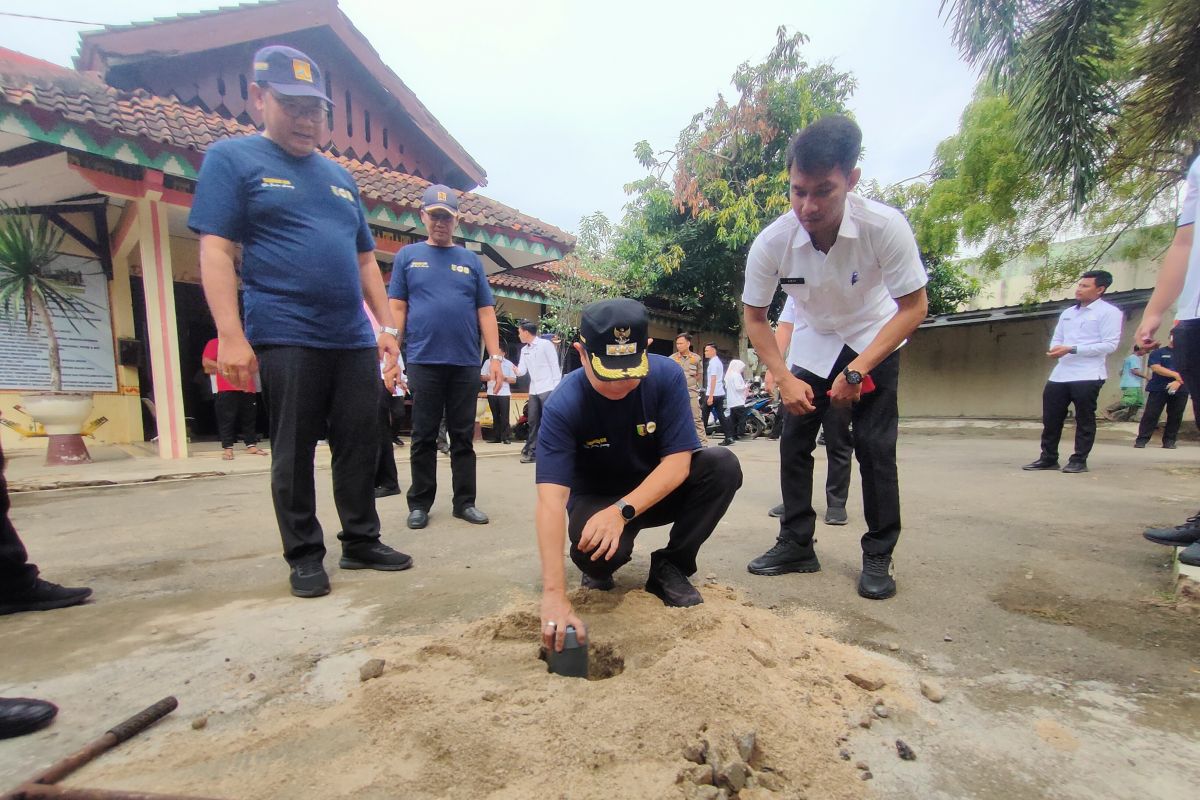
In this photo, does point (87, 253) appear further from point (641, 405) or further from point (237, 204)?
point (641, 405)

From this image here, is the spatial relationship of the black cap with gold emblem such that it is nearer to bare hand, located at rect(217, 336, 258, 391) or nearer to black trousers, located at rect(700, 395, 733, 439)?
bare hand, located at rect(217, 336, 258, 391)

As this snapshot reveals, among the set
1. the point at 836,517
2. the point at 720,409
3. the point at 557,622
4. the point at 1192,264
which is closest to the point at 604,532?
the point at 557,622

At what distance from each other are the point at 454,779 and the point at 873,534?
1.75m

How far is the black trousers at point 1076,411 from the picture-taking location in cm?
495

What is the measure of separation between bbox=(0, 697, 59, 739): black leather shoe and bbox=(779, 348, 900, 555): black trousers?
7.54 feet

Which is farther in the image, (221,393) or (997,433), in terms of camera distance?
(997,433)

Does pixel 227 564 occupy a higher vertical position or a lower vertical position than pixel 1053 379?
lower

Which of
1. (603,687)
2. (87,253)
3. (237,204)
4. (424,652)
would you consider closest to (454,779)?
(603,687)

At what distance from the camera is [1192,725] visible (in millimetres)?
1279

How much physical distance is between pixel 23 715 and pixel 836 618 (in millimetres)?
2105

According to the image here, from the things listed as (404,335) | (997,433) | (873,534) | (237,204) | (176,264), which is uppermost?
(176,264)

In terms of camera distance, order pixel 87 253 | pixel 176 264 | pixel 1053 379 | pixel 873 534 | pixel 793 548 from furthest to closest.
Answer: pixel 176 264
pixel 87 253
pixel 1053 379
pixel 793 548
pixel 873 534

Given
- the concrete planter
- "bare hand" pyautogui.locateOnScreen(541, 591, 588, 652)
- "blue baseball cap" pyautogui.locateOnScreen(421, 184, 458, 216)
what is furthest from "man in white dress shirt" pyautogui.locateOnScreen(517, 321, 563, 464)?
"bare hand" pyautogui.locateOnScreen(541, 591, 588, 652)

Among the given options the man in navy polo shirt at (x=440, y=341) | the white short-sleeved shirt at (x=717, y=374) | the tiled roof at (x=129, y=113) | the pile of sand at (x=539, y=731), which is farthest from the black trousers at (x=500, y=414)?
the pile of sand at (x=539, y=731)
